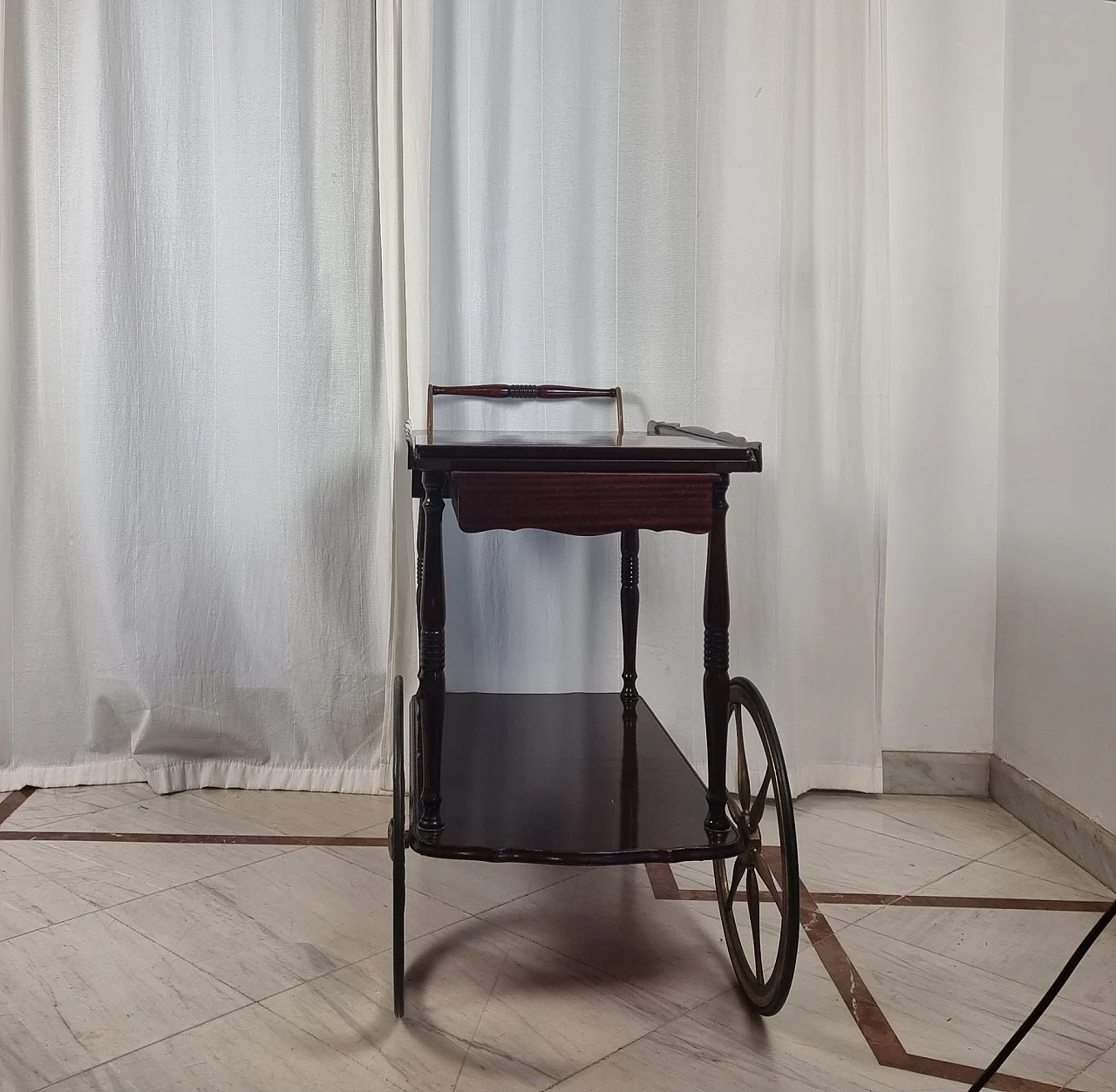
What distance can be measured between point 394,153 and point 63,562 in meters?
1.23

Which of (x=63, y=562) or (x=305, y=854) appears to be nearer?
(x=305, y=854)

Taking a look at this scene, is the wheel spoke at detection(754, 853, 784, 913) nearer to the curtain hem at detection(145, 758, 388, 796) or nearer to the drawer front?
the drawer front

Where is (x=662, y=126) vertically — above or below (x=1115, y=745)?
above

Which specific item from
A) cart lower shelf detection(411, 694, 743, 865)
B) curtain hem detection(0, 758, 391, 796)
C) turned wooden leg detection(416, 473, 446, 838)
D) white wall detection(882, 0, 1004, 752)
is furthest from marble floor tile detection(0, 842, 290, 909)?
white wall detection(882, 0, 1004, 752)

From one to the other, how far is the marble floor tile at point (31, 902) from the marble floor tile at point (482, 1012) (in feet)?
1.76

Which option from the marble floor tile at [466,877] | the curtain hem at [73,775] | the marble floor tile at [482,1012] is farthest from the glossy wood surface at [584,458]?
the curtain hem at [73,775]

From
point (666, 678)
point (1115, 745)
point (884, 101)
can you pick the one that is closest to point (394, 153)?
point (884, 101)

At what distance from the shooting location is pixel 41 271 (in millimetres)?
2682

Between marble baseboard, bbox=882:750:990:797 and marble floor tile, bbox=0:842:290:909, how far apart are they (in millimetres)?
1441

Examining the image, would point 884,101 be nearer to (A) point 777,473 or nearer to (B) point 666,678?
(A) point 777,473

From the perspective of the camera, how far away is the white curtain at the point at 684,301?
258 centimetres

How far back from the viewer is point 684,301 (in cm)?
264

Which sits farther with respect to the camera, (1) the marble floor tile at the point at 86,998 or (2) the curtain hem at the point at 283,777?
(2) the curtain hem at the point at 283,777

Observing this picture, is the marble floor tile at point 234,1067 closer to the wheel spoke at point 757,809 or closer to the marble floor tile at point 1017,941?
the wheel spoke at point 757,809
